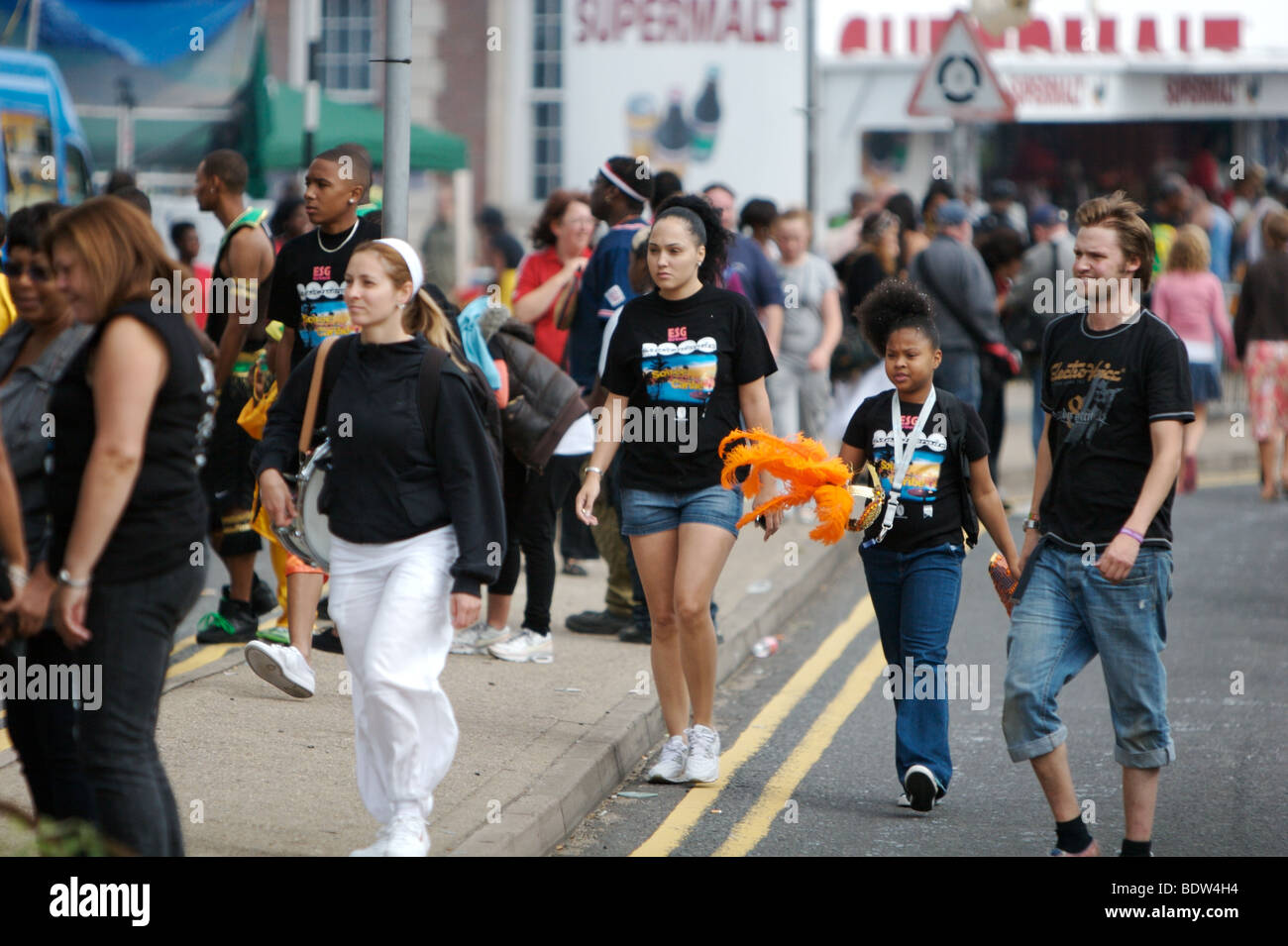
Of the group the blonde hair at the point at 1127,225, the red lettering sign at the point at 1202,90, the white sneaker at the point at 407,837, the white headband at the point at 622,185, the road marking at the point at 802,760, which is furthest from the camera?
the red lettering sign at the point at 1202,90

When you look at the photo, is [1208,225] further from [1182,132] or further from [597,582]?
[1182,132]

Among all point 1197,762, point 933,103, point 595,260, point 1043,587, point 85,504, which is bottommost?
point 1197,762

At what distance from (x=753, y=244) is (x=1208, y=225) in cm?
1078

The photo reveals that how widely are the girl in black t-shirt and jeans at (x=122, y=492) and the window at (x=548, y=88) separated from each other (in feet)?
83.7

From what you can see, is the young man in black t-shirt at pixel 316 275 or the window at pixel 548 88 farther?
the window at pixel 548 88

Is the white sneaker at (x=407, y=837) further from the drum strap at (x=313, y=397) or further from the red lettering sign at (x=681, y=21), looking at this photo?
the red lettering sign at (x=681, y=21)

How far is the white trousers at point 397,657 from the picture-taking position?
196 inches

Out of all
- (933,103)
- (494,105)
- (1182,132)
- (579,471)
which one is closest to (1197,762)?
(579,471)

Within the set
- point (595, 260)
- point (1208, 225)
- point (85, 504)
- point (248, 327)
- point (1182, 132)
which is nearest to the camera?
point (85, 504)

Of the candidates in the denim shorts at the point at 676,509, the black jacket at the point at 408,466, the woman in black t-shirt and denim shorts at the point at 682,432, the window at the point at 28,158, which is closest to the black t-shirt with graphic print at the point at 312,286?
the woman in black t-shirt and denim shorts at the point at 682,432

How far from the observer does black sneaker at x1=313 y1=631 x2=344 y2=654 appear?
782 cm

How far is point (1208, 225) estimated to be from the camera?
19.5 meters

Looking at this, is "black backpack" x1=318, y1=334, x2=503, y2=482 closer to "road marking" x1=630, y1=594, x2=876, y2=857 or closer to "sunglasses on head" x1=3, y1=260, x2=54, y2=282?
"sunglasses on head" x1=3, y1=260, x2=54, y2=282

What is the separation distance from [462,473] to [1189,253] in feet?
32.0
